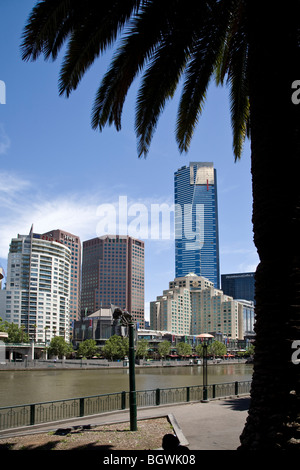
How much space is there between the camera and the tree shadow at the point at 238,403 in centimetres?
1841

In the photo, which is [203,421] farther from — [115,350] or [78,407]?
[115,350]

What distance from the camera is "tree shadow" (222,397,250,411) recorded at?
1841cm

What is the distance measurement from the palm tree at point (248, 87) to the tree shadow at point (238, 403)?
12548 millimetres

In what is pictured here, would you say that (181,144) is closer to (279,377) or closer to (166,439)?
(279,377)

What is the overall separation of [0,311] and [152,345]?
6643 centimetres

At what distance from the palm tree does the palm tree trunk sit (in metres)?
0.02

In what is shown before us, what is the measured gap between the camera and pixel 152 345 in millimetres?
178250

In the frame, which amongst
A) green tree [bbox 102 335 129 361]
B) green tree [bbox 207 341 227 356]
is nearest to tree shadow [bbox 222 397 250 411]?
green tree [bbox 102 335 129 361]

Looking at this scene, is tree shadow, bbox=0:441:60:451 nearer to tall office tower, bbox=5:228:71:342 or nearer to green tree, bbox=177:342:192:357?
green tree, bbox=177:342:192:357

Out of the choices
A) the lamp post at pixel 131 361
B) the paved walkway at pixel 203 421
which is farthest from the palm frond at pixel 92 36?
the paved walkway at pixel 203 421

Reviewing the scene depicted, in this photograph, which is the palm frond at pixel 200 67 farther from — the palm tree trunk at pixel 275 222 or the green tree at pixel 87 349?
the green tree at pixel 87 349

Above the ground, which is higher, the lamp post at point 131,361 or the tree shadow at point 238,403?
the lamp post at point 131,361

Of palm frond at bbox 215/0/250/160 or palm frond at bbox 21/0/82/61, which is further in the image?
palm frond at bbox 215/0/250/160
